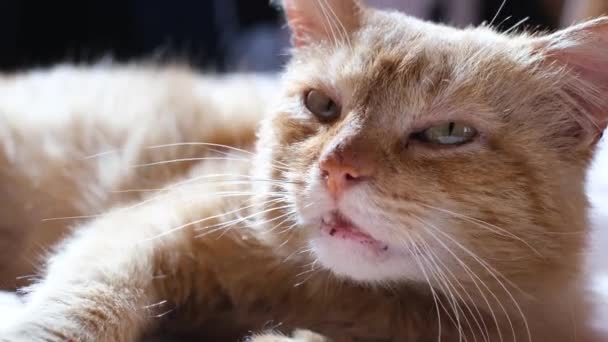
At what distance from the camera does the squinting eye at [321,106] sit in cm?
137

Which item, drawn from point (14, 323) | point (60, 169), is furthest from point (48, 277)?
point (60, 169)

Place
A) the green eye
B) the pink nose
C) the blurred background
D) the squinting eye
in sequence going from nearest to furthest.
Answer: the pink nose < the green eye < the squinting eye < the blurred background

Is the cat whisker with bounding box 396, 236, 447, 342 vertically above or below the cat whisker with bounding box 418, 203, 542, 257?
below

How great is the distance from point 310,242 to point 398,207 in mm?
222

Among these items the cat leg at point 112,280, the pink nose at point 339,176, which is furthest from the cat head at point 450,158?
the cat leg at point 112,280

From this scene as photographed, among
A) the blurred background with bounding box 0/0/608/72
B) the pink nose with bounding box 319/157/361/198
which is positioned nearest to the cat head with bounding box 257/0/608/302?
the pink nose with bounding box 319/157/361/198

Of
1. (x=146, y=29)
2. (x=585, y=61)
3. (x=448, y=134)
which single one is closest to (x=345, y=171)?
(x=448, y=134)

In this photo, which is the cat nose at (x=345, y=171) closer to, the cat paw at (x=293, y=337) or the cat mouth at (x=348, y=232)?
the cat mouth at (x=348, y=232)

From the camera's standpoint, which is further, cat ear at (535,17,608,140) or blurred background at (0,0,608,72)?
blurred background at (0,0,608,72)

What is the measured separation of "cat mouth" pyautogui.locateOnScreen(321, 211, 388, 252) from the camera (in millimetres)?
1177

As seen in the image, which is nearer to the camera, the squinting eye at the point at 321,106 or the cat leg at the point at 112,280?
the cat leg at the point at 112,280

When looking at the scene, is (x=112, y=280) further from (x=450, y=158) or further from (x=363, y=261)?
(x=450, y=158)

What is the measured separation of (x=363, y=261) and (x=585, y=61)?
519 millimetres

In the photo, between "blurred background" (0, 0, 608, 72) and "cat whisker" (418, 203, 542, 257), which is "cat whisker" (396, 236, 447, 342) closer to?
"cat whisker" (418, 203, 542, 257)
